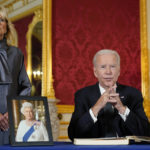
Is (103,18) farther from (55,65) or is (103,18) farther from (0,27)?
(0,27)

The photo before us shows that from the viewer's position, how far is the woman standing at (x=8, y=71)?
6.96 feet

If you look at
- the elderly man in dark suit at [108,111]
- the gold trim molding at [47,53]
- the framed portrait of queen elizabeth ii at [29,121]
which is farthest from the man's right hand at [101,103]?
the gold trim molding at [47,53]

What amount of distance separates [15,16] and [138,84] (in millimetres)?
2386

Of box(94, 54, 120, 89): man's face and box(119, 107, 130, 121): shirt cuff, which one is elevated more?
box(94, 54, 120, 89): man's face

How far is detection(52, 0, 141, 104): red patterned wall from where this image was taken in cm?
561

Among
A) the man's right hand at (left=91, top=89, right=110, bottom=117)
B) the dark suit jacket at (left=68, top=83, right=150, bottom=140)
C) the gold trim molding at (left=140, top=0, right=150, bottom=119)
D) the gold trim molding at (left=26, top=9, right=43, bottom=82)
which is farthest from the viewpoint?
the gold trim molding at (left=140, top=0, right=150, bottom=119)

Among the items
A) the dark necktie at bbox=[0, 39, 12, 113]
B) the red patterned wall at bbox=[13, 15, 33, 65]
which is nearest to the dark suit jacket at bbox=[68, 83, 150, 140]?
the dark necktie at bbox=[0, 39, 12, 113]

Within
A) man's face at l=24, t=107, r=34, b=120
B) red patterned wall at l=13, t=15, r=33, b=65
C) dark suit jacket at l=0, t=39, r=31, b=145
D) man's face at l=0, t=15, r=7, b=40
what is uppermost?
red patterned wall at l=13, t=15, r=33, b=65

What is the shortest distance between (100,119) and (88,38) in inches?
151

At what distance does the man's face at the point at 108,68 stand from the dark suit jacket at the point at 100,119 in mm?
123

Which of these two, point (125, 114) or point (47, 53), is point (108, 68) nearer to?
point (125, 114)

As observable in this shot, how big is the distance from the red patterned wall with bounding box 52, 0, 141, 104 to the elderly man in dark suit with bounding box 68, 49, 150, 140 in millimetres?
3412

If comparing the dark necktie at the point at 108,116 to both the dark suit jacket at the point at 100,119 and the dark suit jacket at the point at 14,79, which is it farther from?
the dark suit jacket at the point at 14,79

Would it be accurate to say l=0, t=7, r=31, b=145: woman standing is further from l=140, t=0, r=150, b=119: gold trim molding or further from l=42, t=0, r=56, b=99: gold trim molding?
l=140, t=0, r=150, b=119: gold trim molding
